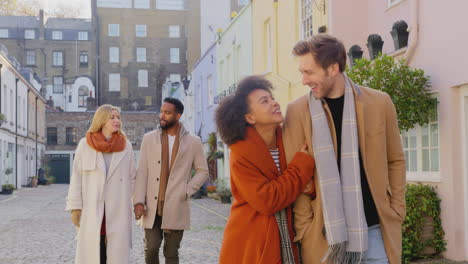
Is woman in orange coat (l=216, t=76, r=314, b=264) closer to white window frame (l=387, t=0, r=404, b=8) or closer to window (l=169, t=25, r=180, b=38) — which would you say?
white window frame (l=387, t=0, r=404, b=8)

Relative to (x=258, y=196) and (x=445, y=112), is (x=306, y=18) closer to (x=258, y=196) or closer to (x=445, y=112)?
(x=445, y=112)

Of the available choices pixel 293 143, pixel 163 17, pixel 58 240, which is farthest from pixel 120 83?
pixel 293 143

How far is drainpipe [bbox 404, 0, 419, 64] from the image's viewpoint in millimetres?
9188

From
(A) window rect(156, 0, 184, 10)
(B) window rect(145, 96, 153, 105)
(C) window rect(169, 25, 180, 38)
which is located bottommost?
(B) window rect(145, 96, 153, 105)

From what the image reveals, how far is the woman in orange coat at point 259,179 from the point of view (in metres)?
3.19

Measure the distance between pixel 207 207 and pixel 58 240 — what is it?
8477mm

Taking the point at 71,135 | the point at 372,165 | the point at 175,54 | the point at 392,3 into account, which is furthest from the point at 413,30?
the point at 175,54

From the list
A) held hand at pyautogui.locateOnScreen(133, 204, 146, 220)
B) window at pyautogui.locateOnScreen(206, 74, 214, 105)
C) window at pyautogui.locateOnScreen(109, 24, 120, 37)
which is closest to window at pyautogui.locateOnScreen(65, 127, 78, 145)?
window at pyautogui.locateOnScreen(109, 24, 120, 37)

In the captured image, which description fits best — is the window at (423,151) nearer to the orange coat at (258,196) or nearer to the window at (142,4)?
the orange coat at (258,196)

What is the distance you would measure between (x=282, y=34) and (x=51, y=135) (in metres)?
43.0

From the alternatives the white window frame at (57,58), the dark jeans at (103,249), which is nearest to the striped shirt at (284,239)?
the dark jeans at (103,249)

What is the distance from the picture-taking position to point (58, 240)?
1193cm

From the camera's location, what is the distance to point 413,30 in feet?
30.2

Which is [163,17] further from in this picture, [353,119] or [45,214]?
[353,119]
